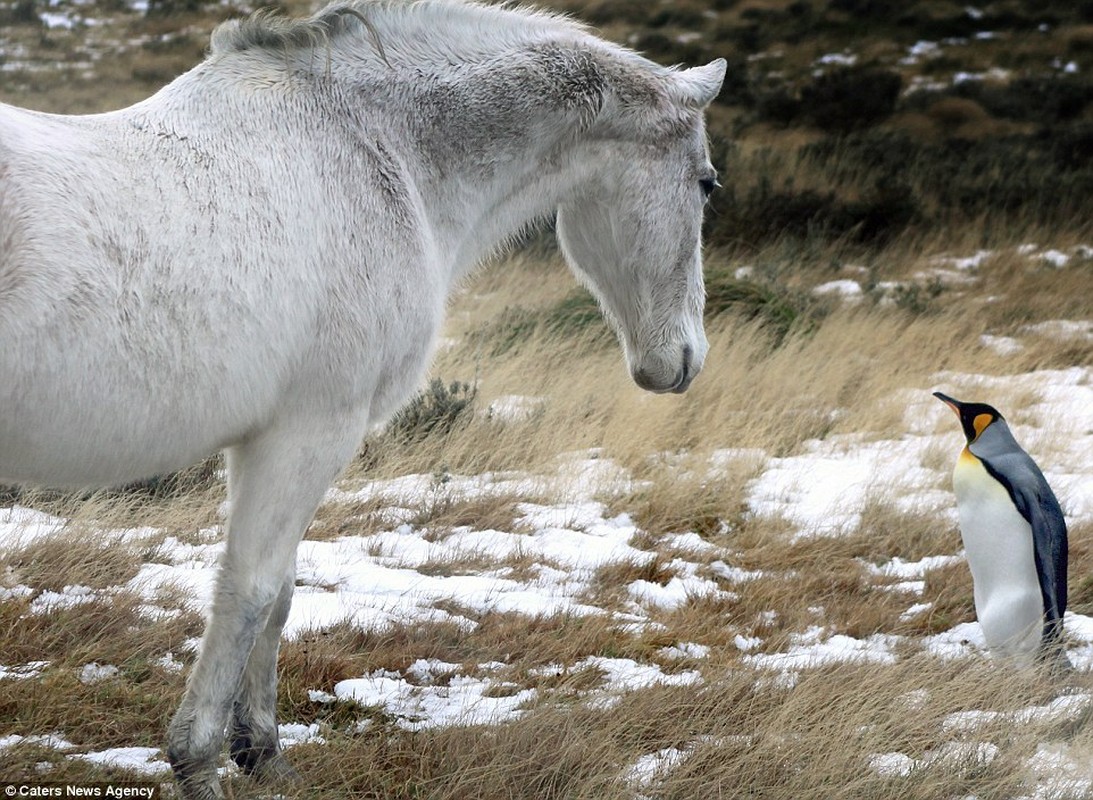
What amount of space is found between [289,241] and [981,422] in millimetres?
3359

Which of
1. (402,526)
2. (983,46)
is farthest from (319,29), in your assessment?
(983,46)

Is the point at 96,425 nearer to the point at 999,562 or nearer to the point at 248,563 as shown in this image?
the point at 248,563

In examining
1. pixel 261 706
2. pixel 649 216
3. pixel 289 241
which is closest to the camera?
pixel 289 241

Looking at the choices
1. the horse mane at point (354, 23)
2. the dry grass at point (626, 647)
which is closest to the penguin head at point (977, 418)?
the dry grass at point (626, 647)

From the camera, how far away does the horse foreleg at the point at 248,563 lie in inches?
101

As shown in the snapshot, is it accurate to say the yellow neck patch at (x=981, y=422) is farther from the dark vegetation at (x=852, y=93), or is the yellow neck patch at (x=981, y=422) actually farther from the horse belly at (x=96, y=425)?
the dark vegetation at (x=852, y=93)

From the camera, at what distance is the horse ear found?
127 inches

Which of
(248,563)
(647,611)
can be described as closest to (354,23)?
(248,563)

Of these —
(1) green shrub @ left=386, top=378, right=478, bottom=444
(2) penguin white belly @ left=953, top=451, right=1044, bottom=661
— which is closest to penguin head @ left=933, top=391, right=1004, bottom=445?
(2) penguin white belly @ left=953, top=451, right=1044, bottom=661

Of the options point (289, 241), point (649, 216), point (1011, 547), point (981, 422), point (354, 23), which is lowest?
point (1011, 547)

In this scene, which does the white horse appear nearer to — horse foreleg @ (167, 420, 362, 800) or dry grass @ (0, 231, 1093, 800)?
horse foreleg @ (167, 420, 362, 800)

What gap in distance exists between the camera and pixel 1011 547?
4344mm

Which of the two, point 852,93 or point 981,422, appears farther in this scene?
point 852,93

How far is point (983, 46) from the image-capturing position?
21875mm
